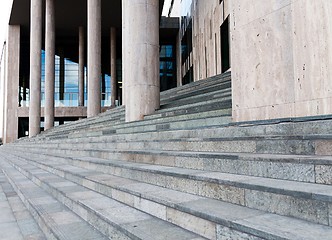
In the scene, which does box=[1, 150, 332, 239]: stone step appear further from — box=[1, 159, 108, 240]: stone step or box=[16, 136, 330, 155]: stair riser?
box=[16, 136, 330, 155]: stair riser

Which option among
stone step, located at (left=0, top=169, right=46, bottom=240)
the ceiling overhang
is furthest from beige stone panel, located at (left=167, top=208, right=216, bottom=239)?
the ceiling overhang

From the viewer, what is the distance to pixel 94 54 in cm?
2150

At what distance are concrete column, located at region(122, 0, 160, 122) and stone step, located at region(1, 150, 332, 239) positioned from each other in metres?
6.32

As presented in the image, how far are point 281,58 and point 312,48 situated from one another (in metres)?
0.48

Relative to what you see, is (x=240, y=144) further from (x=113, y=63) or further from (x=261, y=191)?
(x=113, y=63)

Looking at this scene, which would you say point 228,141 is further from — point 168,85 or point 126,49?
point 168,85

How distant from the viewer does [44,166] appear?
9102mm

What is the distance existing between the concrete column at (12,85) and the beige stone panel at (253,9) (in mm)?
37571

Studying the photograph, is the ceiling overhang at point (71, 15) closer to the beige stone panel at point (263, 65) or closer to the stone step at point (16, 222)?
the beige stone panel at point (263, 65)

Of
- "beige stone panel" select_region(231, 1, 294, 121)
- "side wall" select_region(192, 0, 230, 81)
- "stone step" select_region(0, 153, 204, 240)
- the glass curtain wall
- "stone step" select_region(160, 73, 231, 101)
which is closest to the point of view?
"stone step" select_region(0, 153, 204, 240)

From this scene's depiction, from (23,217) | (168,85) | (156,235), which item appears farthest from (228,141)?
(168,85)

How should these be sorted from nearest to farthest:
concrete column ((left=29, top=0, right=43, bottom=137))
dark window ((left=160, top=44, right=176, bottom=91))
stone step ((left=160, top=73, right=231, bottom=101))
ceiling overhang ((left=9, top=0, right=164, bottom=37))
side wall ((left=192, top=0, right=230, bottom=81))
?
stone step ((left=160, top=73, right=231, bottom=101))
side wall ((left=192, top=0, right=230, bottom=81))
concrete column ((left=29, top=0, right=43, bottom=137))
ceiling overhang ((left=9, top=0, right=164, bottom=37))
dark window ((left=160, top=44, right=176, bottom=91))

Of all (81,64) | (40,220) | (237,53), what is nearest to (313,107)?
(237,53)

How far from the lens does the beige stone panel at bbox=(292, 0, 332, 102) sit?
4.03 metres
